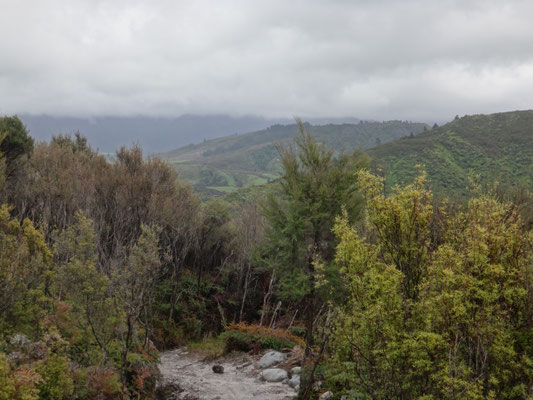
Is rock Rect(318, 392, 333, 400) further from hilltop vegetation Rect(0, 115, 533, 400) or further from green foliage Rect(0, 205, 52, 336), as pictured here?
green foliage Rect(0, 205, 52, 336)

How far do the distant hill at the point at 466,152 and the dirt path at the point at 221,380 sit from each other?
44.8 m

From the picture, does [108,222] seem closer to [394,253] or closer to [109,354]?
[109,354]

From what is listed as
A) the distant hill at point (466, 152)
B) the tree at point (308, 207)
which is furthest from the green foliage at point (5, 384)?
the distant hill at point (466, 152)

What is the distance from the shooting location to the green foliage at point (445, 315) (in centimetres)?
630

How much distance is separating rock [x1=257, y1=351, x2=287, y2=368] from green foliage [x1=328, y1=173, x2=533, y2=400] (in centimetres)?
874

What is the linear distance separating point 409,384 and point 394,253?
2.49 meters

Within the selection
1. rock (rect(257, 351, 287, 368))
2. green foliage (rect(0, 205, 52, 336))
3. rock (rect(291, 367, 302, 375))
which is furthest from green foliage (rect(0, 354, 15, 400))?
rock (rect(257, 351, 287, 368))

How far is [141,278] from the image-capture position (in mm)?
9727

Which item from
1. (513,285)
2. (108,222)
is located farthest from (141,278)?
(108,222)

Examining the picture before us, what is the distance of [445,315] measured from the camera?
650 centimetres

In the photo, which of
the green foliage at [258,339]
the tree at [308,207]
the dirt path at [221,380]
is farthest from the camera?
the green foliage at [258,339]

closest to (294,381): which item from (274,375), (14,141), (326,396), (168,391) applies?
(274,375)

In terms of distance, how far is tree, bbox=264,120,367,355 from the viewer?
14211mm

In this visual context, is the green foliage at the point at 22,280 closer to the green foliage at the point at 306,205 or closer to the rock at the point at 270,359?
the green foliage at the point at 306,205
